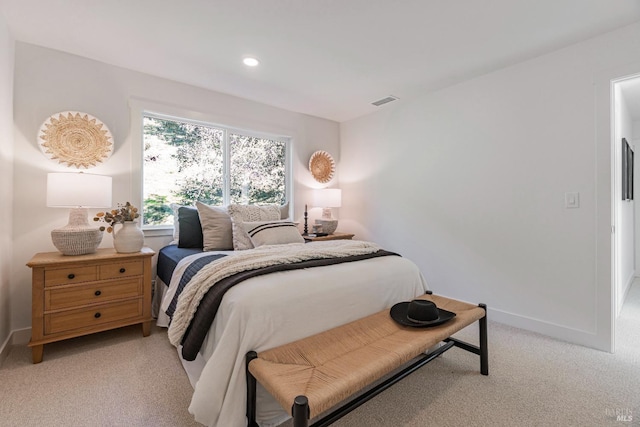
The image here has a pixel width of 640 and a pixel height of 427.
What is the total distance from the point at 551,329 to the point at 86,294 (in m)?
3.74

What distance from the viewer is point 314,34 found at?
88.0 inches

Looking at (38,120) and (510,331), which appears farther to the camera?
(510,331)

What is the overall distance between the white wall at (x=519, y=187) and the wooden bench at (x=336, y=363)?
1279 millimetres

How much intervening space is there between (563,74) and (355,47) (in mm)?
1741

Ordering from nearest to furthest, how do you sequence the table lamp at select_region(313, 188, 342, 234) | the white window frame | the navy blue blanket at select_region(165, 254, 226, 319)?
the navy blue blanket at select_region(165, 254, 226, 319)
the white window frame
the table lamp at select_region(313, 188, 342, 234)

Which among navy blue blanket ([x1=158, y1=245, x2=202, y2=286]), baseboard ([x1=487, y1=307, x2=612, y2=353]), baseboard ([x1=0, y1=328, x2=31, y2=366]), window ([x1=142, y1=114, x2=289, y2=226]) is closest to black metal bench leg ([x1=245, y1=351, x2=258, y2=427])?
navy blue blanket ([x1=158, y1=245, x2=202, y2=286])

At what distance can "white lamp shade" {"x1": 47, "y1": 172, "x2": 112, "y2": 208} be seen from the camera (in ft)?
7.13

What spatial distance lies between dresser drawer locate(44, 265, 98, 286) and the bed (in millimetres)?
563

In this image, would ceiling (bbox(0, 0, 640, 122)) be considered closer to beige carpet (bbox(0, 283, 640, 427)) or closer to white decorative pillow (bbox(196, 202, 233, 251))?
white decorative pillow (bbox(196, 202, 233, 251))

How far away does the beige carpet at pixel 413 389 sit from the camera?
59.9 inches

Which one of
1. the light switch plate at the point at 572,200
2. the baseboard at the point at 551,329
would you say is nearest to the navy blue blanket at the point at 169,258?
the baseboard at the point at 551,329

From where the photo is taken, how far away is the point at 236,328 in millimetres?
1368

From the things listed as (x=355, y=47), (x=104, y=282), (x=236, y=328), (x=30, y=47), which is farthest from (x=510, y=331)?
(x=30, y=47)

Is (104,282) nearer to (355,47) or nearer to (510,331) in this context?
(355,47)
